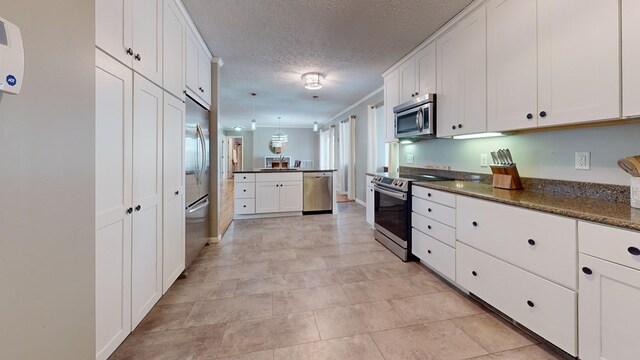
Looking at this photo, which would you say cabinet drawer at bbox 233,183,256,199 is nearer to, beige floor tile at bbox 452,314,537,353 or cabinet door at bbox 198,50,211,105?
cabinet door at bbox 198,50,211,105

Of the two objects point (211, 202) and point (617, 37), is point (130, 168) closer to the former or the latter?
point (211, 202)

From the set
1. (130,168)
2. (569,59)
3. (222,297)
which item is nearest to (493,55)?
(569,59)

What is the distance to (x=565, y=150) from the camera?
1798 mm

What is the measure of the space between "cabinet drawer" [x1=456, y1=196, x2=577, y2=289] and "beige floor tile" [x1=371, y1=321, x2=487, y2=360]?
57 centimetres

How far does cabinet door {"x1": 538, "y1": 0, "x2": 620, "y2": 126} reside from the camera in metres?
1.35

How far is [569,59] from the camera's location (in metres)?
1.52

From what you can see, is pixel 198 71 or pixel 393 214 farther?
pixel 393 214

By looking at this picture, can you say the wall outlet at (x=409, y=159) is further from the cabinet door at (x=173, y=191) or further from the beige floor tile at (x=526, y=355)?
the cabinet door at (x=173, y=191)

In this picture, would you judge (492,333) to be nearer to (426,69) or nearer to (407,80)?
(426,69)

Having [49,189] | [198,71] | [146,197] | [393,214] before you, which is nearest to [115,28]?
[146,197]

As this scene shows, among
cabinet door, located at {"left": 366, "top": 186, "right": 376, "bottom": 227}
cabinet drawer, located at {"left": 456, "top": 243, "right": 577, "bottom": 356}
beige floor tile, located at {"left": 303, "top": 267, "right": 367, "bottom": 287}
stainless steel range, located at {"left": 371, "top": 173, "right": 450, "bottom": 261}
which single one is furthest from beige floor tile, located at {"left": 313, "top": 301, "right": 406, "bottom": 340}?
cabinet door, located at {"left": 366, "top": 186, "right": 376, "bottom": 227}

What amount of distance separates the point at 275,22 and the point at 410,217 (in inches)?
94.8

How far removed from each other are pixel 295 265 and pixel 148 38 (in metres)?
2.26

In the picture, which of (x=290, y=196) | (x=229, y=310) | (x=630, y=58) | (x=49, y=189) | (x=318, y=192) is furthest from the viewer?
(x=318, y=192)
